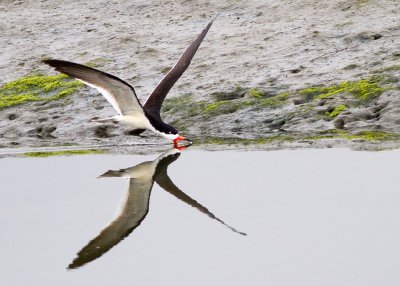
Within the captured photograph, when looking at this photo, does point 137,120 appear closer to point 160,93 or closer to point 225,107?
point 160,93

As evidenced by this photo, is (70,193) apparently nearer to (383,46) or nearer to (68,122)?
(68,122)

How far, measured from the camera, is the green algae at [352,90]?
1233cm

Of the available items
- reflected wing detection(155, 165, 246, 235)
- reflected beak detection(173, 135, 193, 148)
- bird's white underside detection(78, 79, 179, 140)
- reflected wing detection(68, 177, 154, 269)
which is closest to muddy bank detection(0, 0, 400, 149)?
reflected beak detection(173, 135, 193, 148)

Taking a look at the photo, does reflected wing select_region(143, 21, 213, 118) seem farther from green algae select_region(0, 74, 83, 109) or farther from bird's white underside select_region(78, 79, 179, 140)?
green algae select_region(0, 74, 83, 109)

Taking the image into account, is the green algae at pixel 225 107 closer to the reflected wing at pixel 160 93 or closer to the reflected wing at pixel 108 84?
the reflected wing at pixel 160 93

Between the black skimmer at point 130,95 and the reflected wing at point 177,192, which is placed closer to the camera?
the reflected wing at point 177,192

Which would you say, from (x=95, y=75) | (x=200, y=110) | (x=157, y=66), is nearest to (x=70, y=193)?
(x=95, y=75)

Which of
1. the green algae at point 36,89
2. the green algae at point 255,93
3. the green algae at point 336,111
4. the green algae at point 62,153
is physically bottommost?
the green algae at point 336,111

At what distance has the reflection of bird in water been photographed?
25.8 ft

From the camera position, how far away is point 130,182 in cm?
1006

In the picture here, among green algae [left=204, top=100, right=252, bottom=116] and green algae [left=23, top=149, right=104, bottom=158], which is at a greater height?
green algae [left=23, top=149, right=104, bottom=158]

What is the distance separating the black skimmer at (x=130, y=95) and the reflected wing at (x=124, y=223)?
1220 millimetres

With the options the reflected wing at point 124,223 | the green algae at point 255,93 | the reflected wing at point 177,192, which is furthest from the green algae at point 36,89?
the reflected wing at point 124,223

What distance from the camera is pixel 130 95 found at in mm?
11094
